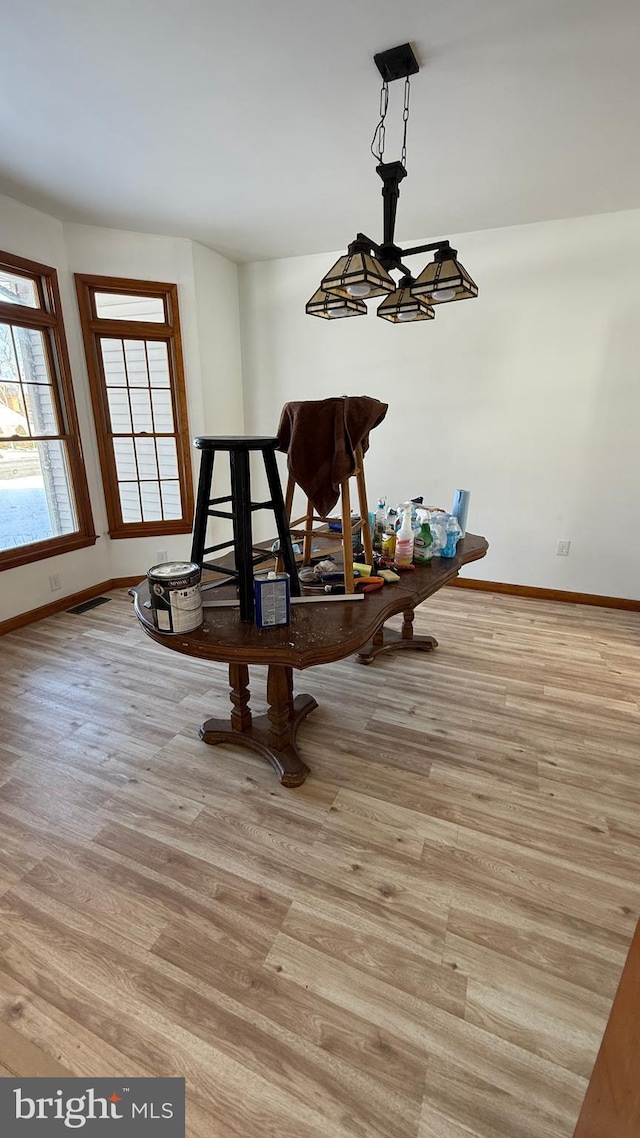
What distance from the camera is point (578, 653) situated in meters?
2.79

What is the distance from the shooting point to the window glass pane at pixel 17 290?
9.50ft

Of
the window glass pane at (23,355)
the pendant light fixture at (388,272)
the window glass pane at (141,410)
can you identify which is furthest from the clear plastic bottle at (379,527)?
the window glass pane at (23,355)

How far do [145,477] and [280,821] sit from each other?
10.3 feet

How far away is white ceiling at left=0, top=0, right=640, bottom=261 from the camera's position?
1.57 m

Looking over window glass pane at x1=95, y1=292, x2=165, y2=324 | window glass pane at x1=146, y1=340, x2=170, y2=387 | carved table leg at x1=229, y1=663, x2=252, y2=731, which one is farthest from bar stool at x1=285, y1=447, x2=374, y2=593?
window glass pane at x1=95, y1=292, x2=165, y2=324

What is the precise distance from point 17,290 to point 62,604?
214 centimetres

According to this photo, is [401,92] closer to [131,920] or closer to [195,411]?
[195,411]

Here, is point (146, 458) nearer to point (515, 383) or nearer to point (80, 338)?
point (80, 338)

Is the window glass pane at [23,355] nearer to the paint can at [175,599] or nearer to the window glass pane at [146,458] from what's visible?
the window glass pane at [146,458]

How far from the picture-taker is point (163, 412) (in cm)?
382

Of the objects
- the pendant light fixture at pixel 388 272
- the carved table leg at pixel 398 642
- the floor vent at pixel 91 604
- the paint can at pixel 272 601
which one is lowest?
the floor vent at pixel 91 604

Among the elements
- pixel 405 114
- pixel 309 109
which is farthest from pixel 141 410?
pixel 405 114

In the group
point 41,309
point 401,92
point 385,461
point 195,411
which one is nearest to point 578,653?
point 385,461

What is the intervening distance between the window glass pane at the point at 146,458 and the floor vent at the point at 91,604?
106cm
